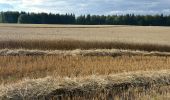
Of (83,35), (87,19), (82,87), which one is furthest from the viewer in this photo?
(87,19)

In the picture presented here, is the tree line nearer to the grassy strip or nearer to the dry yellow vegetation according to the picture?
the dry yellow vegetation

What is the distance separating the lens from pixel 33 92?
31.2 ft

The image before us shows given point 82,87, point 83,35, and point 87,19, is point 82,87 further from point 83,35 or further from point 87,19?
point 87,19

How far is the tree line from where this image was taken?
92938mm

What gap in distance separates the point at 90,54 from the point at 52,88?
13080 millimetres

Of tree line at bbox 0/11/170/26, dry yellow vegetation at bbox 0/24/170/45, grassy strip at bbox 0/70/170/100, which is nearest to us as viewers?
grassy strip at bbox 0/70/170/100

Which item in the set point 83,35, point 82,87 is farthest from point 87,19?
point 82,87

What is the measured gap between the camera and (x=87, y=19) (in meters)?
99.1

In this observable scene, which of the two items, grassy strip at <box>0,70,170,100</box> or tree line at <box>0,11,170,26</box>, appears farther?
tree line at <box>0,11,170,26</box>

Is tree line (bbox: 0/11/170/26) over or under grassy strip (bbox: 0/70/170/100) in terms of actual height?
under

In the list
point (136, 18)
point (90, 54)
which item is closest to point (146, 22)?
point (136, 18)

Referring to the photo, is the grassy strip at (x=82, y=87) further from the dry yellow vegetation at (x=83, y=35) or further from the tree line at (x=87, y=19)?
the tree line at (x=87, y=19)

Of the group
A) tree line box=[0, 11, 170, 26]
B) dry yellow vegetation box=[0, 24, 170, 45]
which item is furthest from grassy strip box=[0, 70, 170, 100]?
tree line box=[0, 11, 170, 26]

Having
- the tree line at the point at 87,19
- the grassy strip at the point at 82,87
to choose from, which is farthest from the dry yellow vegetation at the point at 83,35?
the tree line at the point at 87,19
